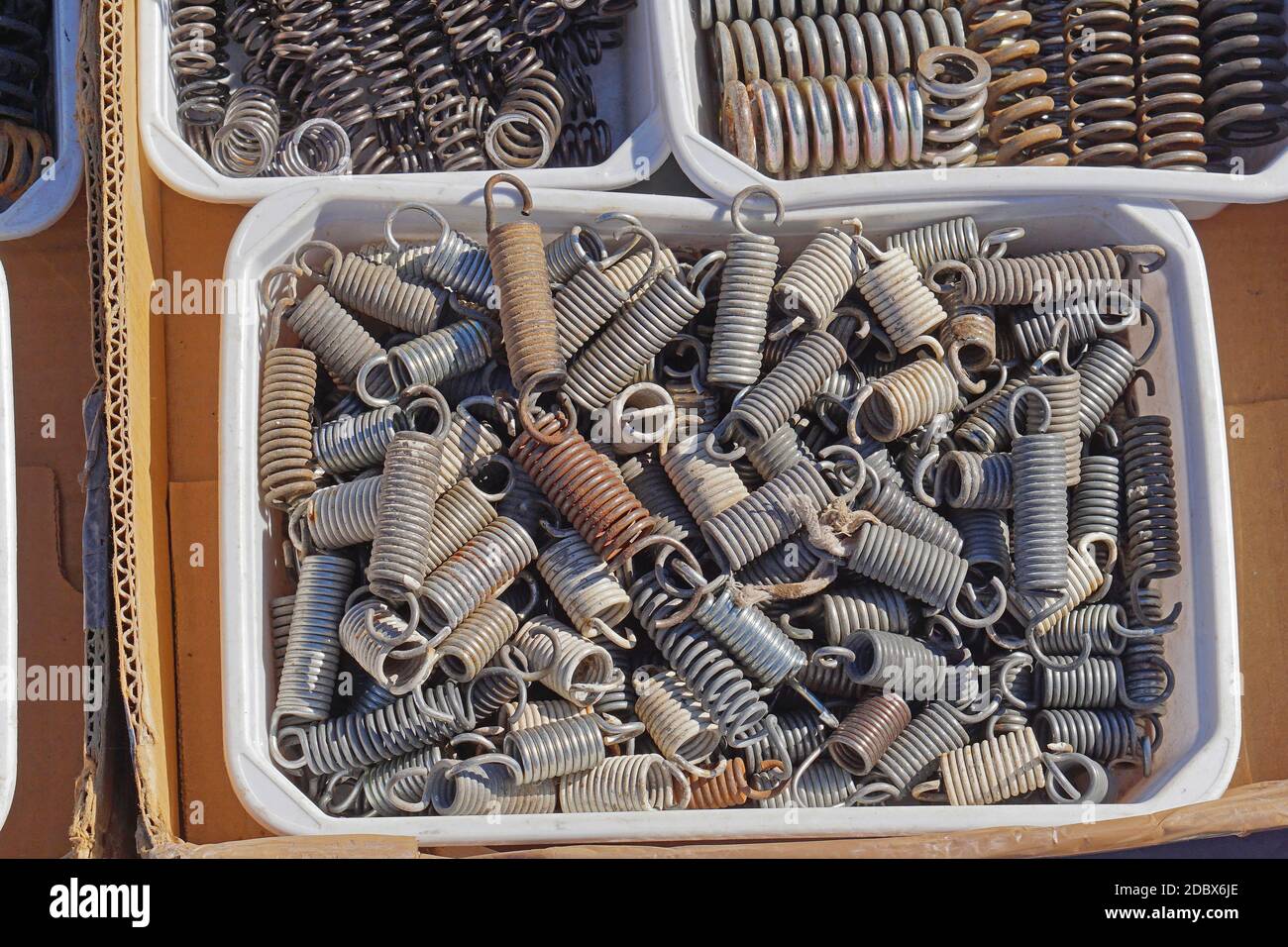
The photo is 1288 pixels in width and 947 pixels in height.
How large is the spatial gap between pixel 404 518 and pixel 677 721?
0.47 m

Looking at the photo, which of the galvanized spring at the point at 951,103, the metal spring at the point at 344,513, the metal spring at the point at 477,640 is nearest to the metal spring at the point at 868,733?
the metal spring at the point at 477,640

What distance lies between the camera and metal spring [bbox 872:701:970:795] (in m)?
1.66

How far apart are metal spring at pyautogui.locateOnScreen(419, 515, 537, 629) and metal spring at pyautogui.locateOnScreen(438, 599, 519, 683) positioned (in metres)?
0.02

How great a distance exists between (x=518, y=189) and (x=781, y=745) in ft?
2.91

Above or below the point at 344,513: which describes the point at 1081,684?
below

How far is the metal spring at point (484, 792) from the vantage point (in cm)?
164

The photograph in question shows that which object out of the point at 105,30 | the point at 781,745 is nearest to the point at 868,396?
the point at 781,745

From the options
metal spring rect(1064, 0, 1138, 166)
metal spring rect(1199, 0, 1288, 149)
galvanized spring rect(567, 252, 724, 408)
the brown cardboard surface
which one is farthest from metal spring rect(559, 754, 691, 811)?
metal spring rect(1199, 0, 1288, 149)

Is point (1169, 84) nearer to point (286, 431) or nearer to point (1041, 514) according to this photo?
point (1041, 514)

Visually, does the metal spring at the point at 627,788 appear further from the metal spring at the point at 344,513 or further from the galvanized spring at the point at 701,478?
the metal spring at the point at 344,513

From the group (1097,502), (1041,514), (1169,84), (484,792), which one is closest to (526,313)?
(484,792)

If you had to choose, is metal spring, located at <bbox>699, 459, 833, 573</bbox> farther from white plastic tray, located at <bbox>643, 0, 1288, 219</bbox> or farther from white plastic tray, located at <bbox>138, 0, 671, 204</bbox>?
white plastic tray, located at <bbox>138, 0, 671, 204</bbox>

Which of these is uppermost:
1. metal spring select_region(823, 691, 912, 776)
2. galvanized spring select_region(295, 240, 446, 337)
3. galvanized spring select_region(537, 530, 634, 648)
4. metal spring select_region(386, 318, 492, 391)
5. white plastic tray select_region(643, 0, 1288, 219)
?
white plastic tray select_region(643, 0, 1288, 219)

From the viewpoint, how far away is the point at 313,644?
1.66 metres
